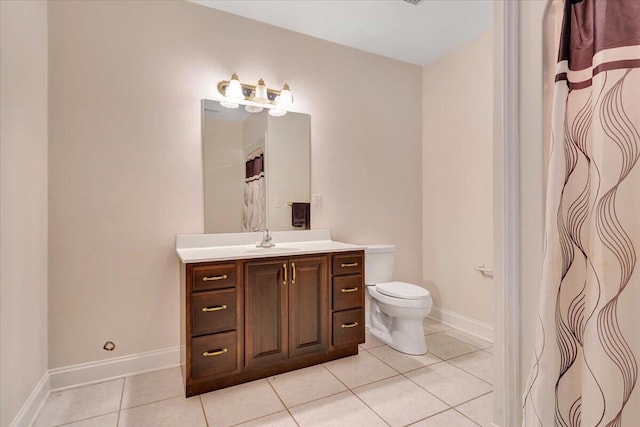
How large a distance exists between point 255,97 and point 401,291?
193 cm

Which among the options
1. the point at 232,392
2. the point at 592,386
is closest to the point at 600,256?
the point at 592,386

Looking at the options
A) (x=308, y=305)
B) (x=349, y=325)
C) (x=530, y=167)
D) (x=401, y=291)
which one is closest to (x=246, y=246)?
(x=308, y=305)

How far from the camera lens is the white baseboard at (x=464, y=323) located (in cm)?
268

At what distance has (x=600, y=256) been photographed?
91 cm

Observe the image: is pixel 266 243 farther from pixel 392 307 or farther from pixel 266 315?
pixel 392 307

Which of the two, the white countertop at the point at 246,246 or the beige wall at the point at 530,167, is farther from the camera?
the white countertop at the point at 246,246

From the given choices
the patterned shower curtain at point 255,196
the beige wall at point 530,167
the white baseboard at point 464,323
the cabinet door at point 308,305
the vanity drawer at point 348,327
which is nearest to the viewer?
the beige wall at point 530,167

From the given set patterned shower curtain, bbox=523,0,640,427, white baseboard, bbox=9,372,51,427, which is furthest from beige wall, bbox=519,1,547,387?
white baseboard, bbox=9,372,51,427

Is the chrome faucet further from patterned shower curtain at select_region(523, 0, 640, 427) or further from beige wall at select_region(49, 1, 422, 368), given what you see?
patterned shower curtain at select_region(523, 0, 640, 427)

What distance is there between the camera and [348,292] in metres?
2.35

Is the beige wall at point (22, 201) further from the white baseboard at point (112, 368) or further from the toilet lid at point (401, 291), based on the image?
the toilet lid at point (401, 291)

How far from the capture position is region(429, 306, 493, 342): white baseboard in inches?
105

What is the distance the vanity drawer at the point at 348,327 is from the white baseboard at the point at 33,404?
1.73 metres

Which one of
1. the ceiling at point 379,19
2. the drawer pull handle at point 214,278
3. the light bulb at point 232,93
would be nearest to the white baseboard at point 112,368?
the drawer pull handle at point 214,278
